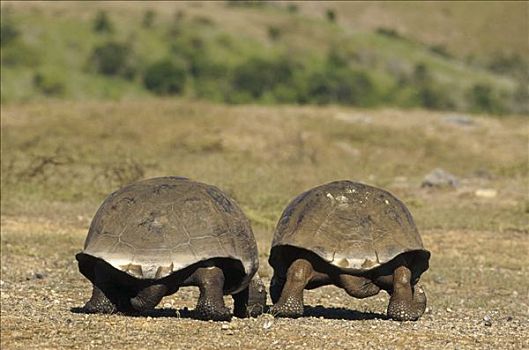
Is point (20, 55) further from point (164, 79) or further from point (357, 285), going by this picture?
point (357, 285)

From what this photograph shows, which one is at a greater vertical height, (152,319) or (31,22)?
(152,319)

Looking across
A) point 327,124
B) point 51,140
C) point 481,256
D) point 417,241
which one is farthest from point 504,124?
point 417,241

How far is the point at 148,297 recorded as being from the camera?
10.1 metres

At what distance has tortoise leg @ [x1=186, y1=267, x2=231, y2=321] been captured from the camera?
10.1 metres

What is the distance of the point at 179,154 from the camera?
101 feet

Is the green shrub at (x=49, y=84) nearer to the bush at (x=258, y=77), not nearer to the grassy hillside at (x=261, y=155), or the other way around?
the bush at (x=258, y=77)

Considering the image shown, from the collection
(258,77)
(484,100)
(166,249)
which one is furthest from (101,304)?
(484,100)

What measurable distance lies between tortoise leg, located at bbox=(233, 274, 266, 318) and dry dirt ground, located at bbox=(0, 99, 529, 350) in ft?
0.38

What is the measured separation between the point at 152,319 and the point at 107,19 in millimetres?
52390

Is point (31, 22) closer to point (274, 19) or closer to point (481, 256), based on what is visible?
point (274, 19)

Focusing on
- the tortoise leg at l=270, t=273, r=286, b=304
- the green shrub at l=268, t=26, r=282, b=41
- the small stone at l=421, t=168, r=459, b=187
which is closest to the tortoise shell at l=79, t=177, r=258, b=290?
the tortoise leg at l=270, t=273, r=286, b=304

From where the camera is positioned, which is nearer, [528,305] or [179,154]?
Answer: [528,305]

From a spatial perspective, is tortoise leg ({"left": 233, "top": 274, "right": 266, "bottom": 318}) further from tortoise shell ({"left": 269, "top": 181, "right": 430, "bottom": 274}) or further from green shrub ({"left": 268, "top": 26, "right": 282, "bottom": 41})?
green shrub ({"left": 268, "top": 26, "right": 282, "bottom": 41})

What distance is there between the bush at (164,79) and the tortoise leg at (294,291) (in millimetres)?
40696
